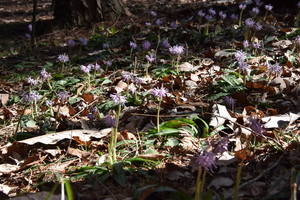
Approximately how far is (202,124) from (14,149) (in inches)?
50.0

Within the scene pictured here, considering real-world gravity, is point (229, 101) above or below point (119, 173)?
above

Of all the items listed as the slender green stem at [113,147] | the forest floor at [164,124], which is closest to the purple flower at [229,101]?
the forest floor at [164,124]

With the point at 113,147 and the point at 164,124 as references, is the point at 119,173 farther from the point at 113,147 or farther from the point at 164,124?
the point at 164,124

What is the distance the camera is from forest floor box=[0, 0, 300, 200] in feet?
5.77

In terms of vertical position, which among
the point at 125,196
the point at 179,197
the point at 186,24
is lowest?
Answer: the point at 125,196

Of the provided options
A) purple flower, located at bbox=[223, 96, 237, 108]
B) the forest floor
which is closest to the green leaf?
the forest floor

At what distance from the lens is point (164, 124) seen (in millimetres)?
2465

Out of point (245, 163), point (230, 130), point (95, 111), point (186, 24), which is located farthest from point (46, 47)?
point (245, 163)

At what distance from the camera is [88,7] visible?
23.2 feet

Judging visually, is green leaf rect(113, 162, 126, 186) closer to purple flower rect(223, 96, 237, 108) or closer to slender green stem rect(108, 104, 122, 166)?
slender green stem rect(108, 104, 122, 166)

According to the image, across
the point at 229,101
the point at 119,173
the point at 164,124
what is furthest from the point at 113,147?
the point at 229,101

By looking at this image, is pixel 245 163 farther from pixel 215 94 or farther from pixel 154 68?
pixel 154 68

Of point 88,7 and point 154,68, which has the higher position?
point 88,7

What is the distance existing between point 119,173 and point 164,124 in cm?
68
